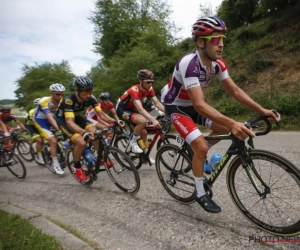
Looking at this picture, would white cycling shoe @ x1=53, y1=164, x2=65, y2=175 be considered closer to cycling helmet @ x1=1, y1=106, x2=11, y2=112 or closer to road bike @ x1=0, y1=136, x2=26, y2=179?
road bike @ x1=0, y1=136, x2=26, y2=179

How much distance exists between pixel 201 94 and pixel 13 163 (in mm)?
5806

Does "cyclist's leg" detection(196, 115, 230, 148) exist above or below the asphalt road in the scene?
above

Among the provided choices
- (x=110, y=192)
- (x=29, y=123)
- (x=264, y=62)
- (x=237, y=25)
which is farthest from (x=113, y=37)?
(x=110, y=192)

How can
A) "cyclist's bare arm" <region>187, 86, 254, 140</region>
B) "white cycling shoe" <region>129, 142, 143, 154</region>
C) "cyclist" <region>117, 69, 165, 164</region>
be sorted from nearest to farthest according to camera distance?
"cyclist's bare arm" <region>187, 86, 254, 140</region> → "cyclist" <region>117, 69, 165, 164</region> → "white cycling shoe" <region>129, 142, 143, 154</region>

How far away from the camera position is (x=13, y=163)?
254 inches

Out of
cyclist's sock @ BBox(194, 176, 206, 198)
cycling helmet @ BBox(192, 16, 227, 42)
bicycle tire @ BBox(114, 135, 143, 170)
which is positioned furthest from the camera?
bicycle tire @ BBox(114, 135, 143, 170)

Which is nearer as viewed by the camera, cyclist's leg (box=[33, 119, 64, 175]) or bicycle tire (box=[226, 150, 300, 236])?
bicycle tire (box=[226, 150, 300, 236])

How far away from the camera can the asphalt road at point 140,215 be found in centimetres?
265

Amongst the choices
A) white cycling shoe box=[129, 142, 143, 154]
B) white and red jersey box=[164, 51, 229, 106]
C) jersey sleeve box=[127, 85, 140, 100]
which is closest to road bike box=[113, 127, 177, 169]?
white cycling shoe box=[129, 142, 143, 154]

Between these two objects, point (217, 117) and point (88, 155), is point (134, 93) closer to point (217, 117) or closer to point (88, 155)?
point (88, 155)

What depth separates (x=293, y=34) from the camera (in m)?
15.7

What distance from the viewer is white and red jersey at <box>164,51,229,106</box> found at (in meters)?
2.71

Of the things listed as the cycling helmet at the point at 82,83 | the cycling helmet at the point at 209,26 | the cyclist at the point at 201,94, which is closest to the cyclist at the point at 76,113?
the cycling helmet at the point at 82,83

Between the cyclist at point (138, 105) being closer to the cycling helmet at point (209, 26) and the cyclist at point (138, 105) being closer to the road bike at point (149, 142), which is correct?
the road bike at point (149, 142)
